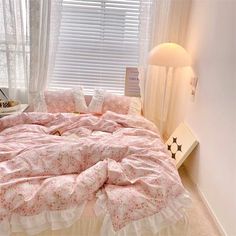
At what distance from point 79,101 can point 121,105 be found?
44 centimetres

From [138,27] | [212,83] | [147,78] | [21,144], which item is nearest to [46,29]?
[138,27]

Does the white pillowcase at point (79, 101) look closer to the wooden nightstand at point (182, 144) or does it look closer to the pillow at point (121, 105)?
the pillow at point (121, 105)

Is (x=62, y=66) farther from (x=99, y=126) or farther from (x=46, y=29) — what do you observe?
(x=99, y=126)

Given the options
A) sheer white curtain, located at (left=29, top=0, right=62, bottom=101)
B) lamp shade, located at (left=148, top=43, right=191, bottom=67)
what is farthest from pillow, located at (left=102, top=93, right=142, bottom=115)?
sheer white curtain, located at (left=29, top=0, right=62, bottom=101)

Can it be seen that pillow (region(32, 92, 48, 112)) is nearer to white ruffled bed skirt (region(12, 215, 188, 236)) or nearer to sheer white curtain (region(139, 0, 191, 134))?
sheer white curtain (region(139, 0, 191, 134))

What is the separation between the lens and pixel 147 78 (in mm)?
2934

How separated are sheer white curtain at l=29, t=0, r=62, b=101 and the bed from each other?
3.84 ft

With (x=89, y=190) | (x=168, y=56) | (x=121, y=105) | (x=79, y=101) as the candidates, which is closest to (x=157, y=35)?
(x=168, y=56)

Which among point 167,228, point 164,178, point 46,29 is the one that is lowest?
point 167,228

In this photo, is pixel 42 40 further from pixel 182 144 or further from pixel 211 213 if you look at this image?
pixel 211 213

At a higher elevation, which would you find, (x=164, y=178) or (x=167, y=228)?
(x=164, y=178)

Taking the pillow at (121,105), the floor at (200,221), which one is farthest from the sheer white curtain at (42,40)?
the floor at (200,221)

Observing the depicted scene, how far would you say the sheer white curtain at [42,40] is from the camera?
2.75m

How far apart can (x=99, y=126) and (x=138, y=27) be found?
1.22m
